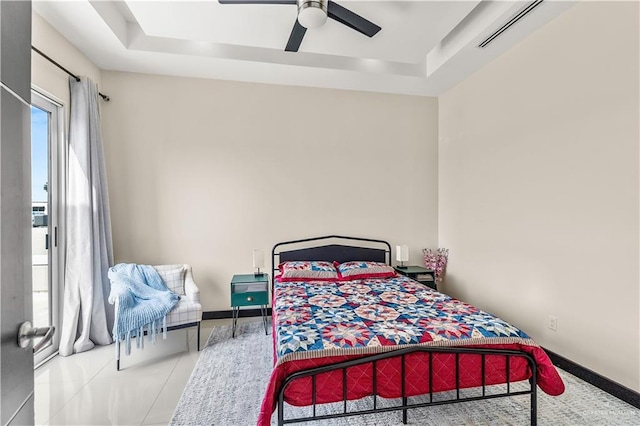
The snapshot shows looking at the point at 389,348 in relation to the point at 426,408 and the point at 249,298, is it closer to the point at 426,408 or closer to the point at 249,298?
the point at 426,408

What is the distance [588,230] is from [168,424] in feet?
10.6

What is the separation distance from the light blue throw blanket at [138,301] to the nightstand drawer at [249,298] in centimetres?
59

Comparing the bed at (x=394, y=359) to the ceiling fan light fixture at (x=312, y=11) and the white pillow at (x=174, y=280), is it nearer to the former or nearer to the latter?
the white pillow at (x=174, y=280)

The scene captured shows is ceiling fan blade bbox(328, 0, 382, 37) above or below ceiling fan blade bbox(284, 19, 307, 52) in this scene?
above

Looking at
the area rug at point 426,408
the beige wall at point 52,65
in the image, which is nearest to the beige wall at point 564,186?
the area rug at point 426,408

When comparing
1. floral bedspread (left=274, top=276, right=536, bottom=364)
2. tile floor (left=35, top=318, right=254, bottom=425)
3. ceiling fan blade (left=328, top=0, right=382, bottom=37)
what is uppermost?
ceiling fan blade (left=328, top=0, right=382, bottom=37)

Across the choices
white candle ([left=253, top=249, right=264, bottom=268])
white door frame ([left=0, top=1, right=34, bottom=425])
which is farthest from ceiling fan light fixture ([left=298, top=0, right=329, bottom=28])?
white candle ([left=253, top=249, right=264, bottom=268])

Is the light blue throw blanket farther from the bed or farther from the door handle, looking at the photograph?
the door handle

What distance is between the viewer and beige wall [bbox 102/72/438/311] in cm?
368

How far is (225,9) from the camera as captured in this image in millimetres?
2613

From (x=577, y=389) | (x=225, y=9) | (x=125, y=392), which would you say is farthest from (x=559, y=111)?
(x=125, y=392)

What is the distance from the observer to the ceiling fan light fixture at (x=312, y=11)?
2.09 meters

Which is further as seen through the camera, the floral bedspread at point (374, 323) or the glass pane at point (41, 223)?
the glass pane at point (41, 223)

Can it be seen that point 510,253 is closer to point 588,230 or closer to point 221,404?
point 588,230
